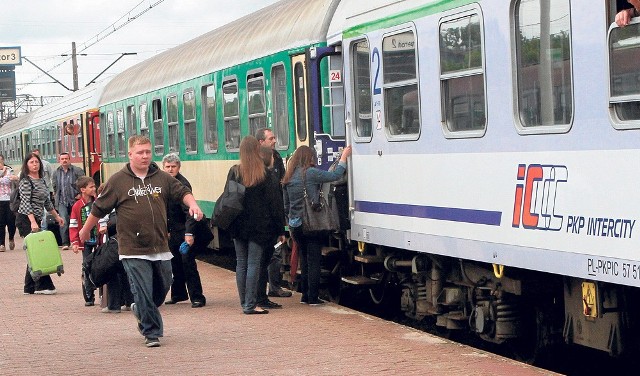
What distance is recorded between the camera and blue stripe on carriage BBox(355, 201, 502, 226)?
9.80 metres

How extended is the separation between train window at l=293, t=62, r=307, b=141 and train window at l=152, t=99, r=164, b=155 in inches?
325

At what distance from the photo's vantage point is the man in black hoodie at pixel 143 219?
11.0 m

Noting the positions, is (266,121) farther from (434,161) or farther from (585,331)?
(585,331)

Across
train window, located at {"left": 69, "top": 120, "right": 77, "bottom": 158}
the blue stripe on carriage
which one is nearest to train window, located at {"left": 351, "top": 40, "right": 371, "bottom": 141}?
the blue stripe on carriage

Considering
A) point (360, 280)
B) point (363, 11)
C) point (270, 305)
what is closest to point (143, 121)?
point (270, 305)

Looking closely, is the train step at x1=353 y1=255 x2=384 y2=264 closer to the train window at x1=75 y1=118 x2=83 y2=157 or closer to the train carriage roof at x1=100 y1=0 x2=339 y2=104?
the train carriage roof at x1=100 y1=0 x2=339 y2=104

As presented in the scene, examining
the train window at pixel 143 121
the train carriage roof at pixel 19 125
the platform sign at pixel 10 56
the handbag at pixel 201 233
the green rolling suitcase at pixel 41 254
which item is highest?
the platform sign at pixel 10 56

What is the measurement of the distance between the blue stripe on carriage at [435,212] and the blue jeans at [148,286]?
2.22 metres

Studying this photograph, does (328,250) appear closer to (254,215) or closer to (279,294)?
(279,294)

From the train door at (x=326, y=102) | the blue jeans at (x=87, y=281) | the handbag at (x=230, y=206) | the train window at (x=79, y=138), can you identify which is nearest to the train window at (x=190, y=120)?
the blue jeans at (x=87, y=281)

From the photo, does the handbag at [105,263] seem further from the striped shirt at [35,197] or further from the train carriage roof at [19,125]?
the train carriage roof at [19,125]

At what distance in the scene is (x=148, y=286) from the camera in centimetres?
1104

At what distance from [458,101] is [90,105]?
22285 mm

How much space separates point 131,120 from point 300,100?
11.7 metres
